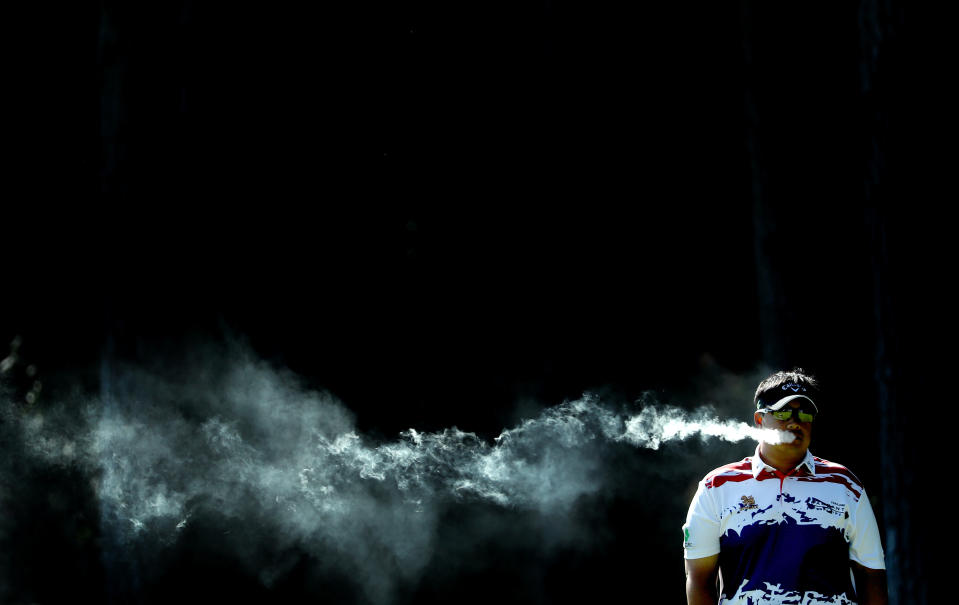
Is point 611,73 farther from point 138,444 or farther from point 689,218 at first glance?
point 138,444

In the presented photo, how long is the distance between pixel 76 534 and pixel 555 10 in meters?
4.50

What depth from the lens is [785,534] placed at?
9.52 feet

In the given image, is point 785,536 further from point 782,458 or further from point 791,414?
point 791,414

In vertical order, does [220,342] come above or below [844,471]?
above

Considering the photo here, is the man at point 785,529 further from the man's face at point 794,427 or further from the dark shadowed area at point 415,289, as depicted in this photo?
the dark shadowed area at point 415,289

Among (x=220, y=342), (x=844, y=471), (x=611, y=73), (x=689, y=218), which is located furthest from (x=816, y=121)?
(x=220, y=342)

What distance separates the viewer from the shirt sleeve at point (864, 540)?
2898 millimetres

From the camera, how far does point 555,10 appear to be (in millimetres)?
5762

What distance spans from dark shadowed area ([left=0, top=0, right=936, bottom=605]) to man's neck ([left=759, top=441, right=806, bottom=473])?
203cm

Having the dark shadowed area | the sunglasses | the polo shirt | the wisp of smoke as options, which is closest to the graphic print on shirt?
the polo shirt

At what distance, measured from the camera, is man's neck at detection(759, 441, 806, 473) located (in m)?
3.01

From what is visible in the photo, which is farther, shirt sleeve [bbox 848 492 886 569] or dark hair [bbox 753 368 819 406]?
dark hair [bbox 753 368 819 406]

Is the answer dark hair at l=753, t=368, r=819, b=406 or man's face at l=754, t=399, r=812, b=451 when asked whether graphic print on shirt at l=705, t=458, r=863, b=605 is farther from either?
dark hair at l=753, t=368, r=819, b=406

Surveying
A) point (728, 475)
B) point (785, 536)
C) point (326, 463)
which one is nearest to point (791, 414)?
point (728, 475)
